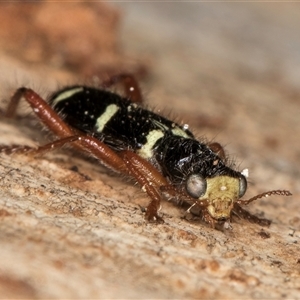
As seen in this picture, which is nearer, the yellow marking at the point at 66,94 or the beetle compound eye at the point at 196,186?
the beetle compound eye at the point at 196,186

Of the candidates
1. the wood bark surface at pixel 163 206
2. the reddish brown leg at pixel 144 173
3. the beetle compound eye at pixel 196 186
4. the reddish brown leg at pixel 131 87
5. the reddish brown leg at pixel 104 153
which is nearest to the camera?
Answer: the wood bark surface at pixel 163 206

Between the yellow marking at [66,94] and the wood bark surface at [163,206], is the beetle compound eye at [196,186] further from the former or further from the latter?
the yellow marking at [66,94]

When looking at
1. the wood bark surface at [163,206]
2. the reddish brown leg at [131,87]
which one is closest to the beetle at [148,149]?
the wood bark surface at [163,206]

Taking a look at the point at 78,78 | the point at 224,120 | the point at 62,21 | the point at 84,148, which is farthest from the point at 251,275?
the point at 62,21

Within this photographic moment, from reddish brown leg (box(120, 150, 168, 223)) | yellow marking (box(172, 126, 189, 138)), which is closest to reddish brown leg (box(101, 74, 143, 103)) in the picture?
yellow marking (box(172, 126, 189, 138))

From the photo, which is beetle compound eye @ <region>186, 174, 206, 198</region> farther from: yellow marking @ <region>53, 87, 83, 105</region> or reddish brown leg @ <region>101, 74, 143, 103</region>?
reddish brown leg @ <region>101, 74, 143, 103</region>

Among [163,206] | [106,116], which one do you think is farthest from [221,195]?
[106,116]

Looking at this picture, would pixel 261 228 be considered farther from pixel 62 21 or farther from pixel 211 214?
pixel 62 21
